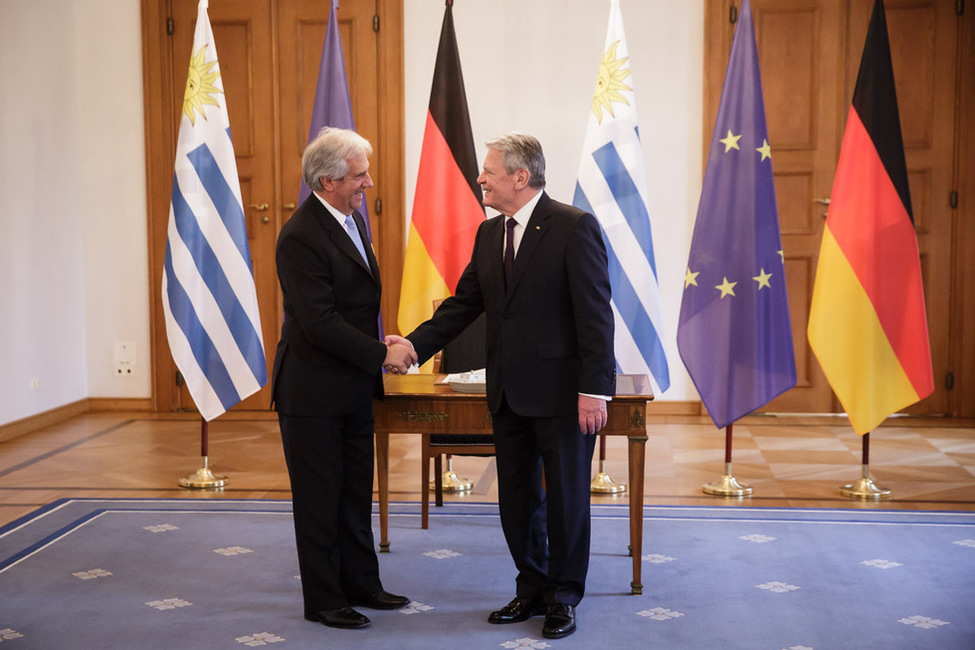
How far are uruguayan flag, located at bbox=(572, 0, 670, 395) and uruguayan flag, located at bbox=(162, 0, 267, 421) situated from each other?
1759 mm

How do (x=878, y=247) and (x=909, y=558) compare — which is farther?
(x=878, y=247)

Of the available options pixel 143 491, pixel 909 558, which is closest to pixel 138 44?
pixel 143 491

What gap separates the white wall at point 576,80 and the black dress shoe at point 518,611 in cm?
392

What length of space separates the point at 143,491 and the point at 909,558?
11.4ft

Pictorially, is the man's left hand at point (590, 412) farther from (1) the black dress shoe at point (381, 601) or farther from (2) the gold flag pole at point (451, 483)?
(2) the gold flag pole at point (451, 483)

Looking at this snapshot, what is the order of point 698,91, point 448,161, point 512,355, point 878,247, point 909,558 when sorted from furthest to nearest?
1. point 698,91
2. point 448,161
3. point 878,247
4. point 909,558
5. point 512,355

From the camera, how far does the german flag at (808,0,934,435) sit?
15.8ft

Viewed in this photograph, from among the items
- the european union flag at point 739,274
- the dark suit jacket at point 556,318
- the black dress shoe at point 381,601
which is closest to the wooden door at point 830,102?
the european union flag at point 739,274

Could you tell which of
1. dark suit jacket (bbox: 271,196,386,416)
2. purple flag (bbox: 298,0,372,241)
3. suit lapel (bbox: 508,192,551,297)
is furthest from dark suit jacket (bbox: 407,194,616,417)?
purple flag (bbox: 298,0,372,241)

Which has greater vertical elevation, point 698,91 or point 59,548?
point 698,91

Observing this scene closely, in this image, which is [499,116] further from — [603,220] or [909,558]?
[909,558]

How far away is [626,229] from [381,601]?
2.40 m

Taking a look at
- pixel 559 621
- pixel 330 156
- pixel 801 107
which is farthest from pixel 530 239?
pixel 801 107

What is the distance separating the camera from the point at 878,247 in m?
4.85
